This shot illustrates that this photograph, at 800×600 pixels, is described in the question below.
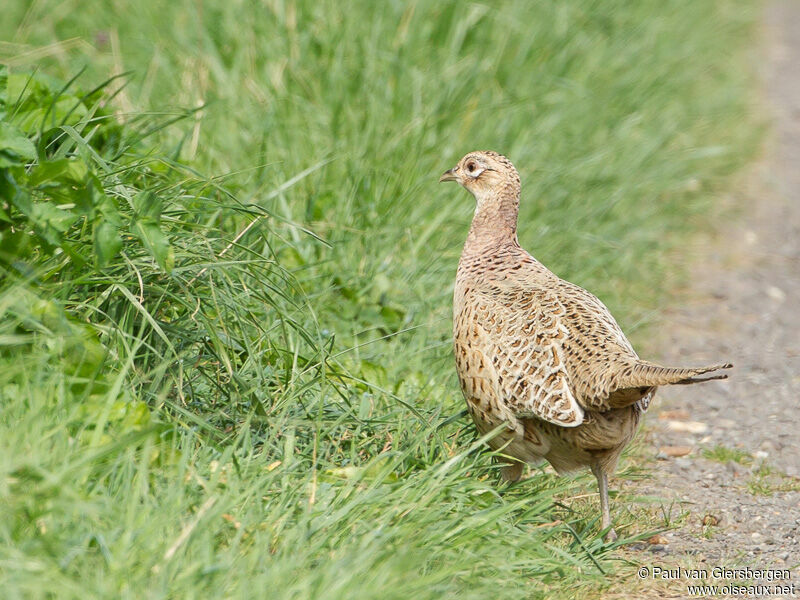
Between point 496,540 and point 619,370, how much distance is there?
65 cm

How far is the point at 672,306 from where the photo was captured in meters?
6.57

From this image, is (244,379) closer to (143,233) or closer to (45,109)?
(143,233)

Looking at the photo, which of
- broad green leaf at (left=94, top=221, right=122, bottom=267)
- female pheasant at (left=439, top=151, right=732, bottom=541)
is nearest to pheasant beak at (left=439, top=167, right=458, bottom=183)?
female pheasant at (left=439, top=151, right=732, bottom=541)

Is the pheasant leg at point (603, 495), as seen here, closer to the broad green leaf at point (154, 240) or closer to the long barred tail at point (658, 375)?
the long barred tail at point (658, 375)

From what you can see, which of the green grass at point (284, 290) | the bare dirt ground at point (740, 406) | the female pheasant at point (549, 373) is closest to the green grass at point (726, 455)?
the bare dirt ground at point (740, 406)

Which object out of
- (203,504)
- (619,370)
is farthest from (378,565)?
(619,370)

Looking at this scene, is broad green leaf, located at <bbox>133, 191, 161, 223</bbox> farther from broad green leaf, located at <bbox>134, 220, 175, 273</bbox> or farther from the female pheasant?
the female pheasant

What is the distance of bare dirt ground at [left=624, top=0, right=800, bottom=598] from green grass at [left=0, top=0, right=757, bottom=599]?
26 cm

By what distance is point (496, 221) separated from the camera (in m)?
4.61

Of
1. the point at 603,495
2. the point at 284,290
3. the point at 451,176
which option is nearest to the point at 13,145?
the point at 284,290

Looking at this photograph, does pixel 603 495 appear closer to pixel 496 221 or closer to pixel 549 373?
pixel 549 373

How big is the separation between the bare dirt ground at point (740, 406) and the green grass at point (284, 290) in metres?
0.26

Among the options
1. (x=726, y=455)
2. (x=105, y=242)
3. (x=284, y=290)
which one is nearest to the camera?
(x=105, y=242)

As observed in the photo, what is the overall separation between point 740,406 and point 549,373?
2035mm
